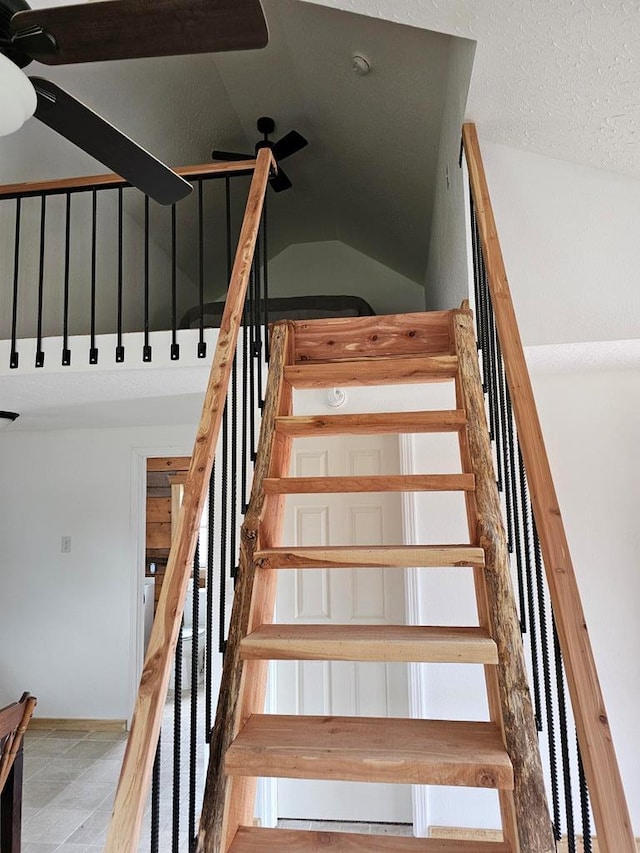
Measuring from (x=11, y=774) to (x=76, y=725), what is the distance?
2.82m

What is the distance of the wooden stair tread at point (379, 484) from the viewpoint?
189 centimetres

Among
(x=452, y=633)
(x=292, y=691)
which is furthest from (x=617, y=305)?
(x=292, y=691)

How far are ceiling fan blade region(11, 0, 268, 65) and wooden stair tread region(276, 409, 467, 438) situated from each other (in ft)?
3.67

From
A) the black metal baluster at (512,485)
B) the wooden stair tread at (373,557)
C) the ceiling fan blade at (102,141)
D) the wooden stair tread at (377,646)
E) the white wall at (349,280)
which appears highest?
the white wall at (349,280)

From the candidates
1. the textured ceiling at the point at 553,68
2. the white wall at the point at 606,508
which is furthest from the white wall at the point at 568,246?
the white wall at the point at 606,508

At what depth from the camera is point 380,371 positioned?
2.38 metres

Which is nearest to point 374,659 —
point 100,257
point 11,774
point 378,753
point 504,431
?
point 378,753

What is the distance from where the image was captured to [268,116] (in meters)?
4.59

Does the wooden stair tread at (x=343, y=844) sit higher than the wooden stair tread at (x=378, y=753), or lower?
lower

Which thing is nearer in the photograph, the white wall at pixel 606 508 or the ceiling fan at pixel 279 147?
the white wall at pixel 606 508

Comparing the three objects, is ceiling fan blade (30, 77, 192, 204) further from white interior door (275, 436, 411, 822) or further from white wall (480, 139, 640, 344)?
white interior door (275, 436, 411, 822)

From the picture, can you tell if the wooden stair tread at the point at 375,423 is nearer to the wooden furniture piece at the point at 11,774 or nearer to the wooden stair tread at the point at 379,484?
the wooden stair tread at the point at 379,484

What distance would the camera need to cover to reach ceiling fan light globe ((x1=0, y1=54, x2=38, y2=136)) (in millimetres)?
1253

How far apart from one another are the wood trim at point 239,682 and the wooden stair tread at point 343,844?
6 centimetres
